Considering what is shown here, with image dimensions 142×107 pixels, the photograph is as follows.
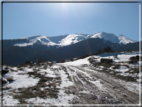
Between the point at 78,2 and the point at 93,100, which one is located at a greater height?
the point at 78,2

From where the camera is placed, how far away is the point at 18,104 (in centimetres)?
627

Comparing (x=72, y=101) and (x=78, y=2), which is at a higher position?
(x=78, y=2)

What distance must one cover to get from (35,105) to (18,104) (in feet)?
3.93

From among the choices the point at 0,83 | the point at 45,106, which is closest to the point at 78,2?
the point at 45,106

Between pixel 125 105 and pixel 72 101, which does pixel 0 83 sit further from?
pixel 125 105

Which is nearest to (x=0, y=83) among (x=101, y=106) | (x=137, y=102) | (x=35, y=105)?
(x=35, y=105)

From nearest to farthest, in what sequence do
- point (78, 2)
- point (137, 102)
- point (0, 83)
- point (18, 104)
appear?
point (78, 2)
point (137, 102)
point (18, 104)
point (0, 83)

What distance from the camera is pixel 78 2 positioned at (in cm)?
554

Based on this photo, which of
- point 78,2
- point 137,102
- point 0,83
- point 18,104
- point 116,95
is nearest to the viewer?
point 78,2

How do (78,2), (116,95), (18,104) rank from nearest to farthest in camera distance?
(78,2), (18,104), (116,95)

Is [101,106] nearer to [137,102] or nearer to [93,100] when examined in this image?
[93,100]

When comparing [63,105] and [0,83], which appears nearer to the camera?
[63,105]

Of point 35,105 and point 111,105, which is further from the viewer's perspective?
point 35,105

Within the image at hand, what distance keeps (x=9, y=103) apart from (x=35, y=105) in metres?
1.90
